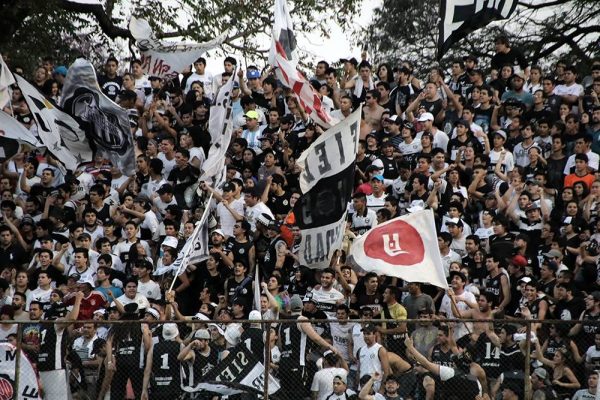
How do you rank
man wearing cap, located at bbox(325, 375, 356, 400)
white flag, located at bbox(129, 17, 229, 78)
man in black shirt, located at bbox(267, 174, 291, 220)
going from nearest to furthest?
man wearing cap, located at bbox(325, 375, 356, 400)
man in black shirt, located at bbox(267, 174, 291, 220)
white flag, located at bbox(129, 17, 229, 78)

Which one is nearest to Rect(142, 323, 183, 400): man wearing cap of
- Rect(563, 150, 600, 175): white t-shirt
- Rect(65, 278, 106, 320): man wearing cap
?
Rect(65, 278, 106, 320): man wearing cap

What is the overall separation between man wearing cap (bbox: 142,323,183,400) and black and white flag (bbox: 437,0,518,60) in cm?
493

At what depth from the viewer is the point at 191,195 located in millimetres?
22562

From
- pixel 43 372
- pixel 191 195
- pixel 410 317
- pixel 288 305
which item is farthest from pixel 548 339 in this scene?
pixel 191 195

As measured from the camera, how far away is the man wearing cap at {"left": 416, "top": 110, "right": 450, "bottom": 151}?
72.5 feet

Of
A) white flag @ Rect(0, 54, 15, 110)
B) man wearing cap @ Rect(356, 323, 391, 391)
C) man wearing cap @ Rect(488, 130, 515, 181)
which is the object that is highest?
white flag @ Rect(0, 54, 15, 110)

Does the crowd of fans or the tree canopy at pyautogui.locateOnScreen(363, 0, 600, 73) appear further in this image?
the tree canopy at pyautogui.locateOnScreen(363, 0, 600, 73)

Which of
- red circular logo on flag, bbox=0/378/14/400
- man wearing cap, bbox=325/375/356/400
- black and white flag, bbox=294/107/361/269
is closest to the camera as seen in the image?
black and white flag, bbox=294/107/361/269

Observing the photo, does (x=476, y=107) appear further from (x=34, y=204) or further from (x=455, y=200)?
(x=34, y=204)

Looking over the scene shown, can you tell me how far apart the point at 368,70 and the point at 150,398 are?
8366mm

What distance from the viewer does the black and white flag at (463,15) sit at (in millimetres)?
19797

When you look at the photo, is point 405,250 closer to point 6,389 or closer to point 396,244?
point 396,244

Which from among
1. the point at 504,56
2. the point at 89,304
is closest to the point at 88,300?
the point at 89,304

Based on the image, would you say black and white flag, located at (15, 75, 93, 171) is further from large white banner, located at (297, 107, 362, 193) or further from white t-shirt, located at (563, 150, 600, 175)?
white t-shirt, located at (563, 150, 600, 175)
